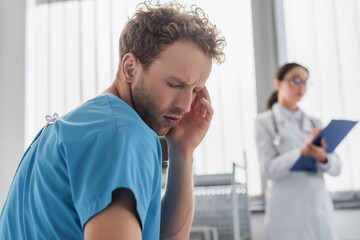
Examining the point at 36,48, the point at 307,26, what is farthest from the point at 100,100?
the point at 36,48

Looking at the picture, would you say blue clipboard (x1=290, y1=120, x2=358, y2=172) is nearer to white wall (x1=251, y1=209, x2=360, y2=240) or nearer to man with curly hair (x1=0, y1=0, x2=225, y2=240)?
white wall (x1=251, y1=209, x2=360, y2=240)

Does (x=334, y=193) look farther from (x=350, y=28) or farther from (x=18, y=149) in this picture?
(x=18, y=149)

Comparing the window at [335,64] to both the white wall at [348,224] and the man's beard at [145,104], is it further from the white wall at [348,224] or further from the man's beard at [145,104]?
the man's beard at [145,104]

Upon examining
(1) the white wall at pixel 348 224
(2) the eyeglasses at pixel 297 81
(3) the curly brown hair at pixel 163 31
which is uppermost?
(2) the eyeglasses at pixel 297 81

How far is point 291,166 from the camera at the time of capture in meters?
2.42

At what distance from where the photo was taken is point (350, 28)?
3.32m

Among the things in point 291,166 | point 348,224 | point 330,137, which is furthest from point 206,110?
point 348,224

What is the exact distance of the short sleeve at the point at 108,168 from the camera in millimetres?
490

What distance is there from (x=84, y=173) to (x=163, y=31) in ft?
1.00

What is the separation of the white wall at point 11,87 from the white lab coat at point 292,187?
231 cm

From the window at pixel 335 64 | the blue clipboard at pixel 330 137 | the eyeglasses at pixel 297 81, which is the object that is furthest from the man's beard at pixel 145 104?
the window at pixel 335 64

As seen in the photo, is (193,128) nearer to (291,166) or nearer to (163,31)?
(163,31)

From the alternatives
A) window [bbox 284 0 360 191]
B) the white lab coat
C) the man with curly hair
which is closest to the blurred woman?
the white lab coat

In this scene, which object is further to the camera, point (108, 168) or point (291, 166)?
point (291, 166)
